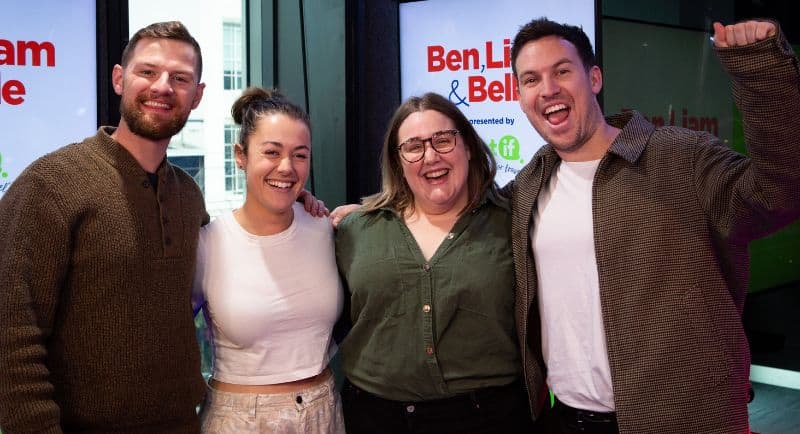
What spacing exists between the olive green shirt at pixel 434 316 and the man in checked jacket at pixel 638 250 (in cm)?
8

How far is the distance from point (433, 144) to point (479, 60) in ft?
6.03

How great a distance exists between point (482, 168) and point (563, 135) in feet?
1.18

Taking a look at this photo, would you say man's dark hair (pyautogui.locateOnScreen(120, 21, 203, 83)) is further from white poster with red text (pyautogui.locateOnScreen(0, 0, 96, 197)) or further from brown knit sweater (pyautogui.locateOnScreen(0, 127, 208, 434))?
white poster with red text (pyautogui.locateOnScreen(0, 0, 96, 197))

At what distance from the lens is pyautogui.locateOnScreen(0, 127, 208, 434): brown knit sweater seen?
6.09 ft

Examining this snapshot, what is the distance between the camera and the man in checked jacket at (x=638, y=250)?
1945 millimetres

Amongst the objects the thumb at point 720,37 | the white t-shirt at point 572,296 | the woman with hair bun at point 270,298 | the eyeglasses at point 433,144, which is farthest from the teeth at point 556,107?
the woman with hair bun at point 270,298

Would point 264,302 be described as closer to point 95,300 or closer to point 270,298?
point 270,298

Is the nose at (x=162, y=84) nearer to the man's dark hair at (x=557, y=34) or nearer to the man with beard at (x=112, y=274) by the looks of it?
the man with beard at (x=112, y=274)

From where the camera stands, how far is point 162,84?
7.04 ft

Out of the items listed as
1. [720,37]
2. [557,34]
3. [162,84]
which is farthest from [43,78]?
[720,37]

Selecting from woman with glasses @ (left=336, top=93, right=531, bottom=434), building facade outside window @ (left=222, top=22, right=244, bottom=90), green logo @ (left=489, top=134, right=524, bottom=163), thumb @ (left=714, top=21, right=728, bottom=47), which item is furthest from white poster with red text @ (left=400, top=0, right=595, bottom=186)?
thumb @ (left=714, top=21, right=728, bottom=47)

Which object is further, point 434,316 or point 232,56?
point 232,56

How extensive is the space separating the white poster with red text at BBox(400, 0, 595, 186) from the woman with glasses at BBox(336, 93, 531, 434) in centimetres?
156

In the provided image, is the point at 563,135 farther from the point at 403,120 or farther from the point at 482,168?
the point at 403,120
